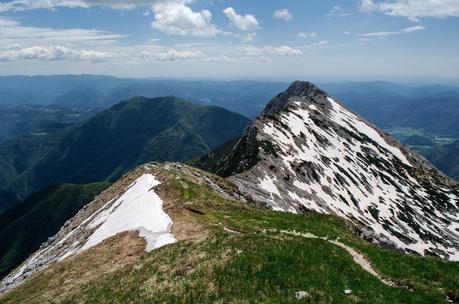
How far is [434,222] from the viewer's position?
106875 mm

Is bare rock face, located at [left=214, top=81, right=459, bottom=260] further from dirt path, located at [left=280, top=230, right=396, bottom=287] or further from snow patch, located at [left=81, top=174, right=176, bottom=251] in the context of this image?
dirt path, located at [left=280, top=230, right=396, bottom=287]

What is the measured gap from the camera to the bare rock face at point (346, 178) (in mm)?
80875

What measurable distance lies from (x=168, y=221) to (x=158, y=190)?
42.7 feet

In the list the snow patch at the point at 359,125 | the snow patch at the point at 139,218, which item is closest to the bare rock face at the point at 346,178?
the snow patch at the point at 359,125

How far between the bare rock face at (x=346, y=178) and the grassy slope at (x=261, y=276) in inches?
1382

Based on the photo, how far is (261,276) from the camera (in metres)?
24.8

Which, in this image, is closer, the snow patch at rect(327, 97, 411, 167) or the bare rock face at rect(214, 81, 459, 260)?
the bare rock face at rect(214, 81, 459, 260)

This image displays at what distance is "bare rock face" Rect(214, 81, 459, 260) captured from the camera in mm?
80875

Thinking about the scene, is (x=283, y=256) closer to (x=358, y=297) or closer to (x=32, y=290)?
(x=358, y=297)

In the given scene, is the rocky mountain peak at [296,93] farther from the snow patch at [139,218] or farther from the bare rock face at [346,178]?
the snow patch at [139,218]

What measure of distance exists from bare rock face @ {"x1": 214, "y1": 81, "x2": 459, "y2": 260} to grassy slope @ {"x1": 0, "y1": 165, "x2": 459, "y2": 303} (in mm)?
35109

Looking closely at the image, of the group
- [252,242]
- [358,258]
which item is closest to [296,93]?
[358,258]

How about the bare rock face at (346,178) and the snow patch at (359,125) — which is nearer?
the bare rock face at (346,178)

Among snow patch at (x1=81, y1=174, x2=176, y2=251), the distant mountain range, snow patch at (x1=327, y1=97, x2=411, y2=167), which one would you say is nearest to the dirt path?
the distant mountain range
